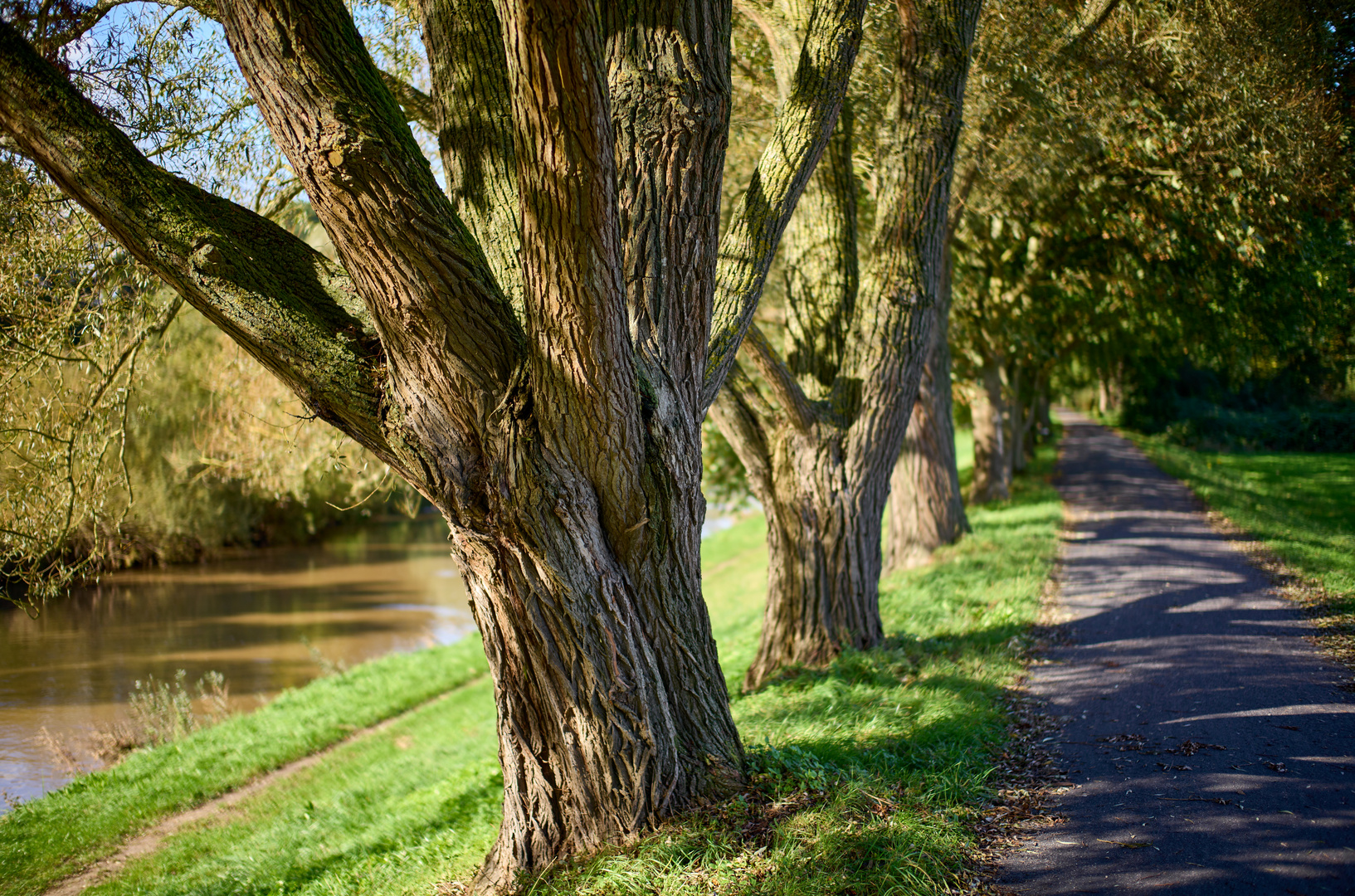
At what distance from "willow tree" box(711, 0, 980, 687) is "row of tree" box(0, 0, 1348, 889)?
22 millimetres

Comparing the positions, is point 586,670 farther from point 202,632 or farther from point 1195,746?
point 202,632

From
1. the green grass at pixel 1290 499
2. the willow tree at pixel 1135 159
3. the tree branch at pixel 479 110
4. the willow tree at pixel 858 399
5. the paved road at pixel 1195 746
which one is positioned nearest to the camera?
the paved road at pixel 1195 746

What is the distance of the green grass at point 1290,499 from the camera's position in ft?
29.2

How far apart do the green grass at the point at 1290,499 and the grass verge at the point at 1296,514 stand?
12 mm

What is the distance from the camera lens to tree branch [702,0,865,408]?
190 inches

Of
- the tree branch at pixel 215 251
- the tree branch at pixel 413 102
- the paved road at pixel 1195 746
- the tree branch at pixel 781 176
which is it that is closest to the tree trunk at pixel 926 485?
the paved road at pixel 1195 746

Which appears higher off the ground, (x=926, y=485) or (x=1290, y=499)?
(x=926, y=485)

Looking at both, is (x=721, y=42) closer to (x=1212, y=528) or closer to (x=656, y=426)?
(x=656, y=426)

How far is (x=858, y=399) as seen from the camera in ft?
22.3

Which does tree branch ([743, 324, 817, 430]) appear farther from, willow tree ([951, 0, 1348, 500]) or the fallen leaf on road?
willow tree ([951, 0, 1348, 500])

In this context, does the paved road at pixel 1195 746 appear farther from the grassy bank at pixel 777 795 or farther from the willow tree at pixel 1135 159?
the willow tree at pixel 1135 159

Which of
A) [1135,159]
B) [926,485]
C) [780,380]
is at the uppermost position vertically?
[1135,159]

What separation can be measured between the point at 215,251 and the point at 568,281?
1.46 meters

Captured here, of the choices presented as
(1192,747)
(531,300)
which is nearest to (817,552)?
(1192,747)
